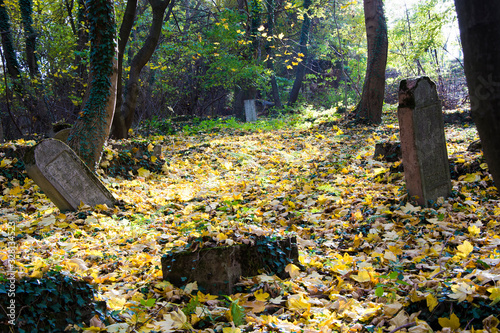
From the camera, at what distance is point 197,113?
17.3 m

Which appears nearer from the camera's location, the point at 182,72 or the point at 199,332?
the point at 199,332

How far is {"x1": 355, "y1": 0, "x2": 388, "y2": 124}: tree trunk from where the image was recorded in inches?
456

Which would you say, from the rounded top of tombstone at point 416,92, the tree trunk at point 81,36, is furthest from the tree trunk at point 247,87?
the rounded top of tombstone at point 416,92

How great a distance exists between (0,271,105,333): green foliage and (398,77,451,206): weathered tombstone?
4.20m

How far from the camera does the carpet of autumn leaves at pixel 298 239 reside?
2467 mm

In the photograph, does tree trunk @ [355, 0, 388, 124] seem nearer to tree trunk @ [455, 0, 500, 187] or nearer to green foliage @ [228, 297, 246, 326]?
green foliage @ [228, 297, 246, 326]

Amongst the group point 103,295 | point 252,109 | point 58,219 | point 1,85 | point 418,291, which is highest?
point 1,85

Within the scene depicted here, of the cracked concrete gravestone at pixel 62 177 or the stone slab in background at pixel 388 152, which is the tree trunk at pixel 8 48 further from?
the stone slab in background at pixel 388 152

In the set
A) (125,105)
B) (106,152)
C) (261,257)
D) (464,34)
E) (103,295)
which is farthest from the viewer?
(125,105)

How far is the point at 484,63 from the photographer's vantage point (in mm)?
1524

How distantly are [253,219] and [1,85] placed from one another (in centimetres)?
1090

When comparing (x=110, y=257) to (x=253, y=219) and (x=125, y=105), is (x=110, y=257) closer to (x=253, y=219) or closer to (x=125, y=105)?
(x=253, y=219)

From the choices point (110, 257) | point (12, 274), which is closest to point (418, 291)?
point (12, 274)

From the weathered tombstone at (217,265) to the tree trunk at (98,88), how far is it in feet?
14.1
